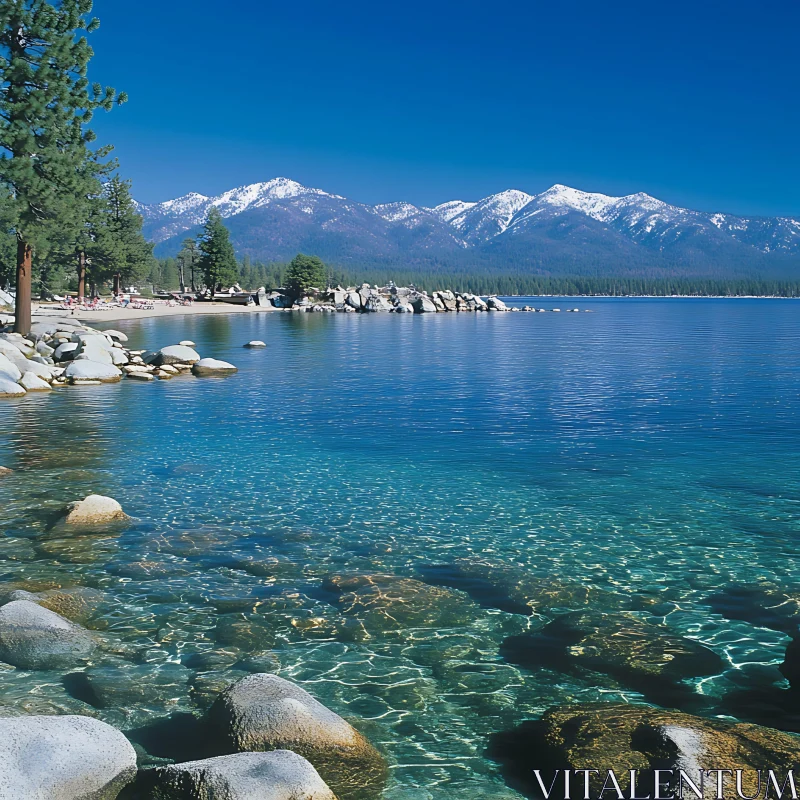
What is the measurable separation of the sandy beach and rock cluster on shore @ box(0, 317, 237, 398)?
33.6 m

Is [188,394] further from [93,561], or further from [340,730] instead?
[340,730]

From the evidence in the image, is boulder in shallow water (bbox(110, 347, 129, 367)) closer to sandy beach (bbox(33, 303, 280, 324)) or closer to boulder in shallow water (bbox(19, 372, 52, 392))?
boulder in shallow water (bbox(19, 372, 52, 392))

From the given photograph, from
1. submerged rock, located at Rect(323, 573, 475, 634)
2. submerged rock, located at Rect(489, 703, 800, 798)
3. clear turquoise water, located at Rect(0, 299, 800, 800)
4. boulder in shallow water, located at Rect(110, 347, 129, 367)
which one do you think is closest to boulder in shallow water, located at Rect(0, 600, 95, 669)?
clear turquoise water, located at Rect(0, 299, 800, 800)

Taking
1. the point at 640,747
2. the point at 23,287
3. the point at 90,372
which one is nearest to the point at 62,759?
the point at 640,747

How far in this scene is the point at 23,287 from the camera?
4772 centimetres

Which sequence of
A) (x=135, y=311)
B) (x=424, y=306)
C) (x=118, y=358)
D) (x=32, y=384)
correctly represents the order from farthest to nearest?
1. (x=424, y=306)
2. (x=135, y=311)
3. (x=118, y=358)
4. (x=32, y=384)

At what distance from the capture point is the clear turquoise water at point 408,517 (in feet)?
29.9

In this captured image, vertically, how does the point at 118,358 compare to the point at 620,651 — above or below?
above

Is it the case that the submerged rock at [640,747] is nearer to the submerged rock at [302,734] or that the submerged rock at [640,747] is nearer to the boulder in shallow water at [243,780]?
the submerged rock at [302,734]

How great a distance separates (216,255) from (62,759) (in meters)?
153

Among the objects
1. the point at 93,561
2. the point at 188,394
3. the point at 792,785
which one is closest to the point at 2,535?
the point at 93,561

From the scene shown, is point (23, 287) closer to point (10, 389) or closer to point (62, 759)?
point (10, 389)

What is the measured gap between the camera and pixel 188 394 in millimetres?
35594

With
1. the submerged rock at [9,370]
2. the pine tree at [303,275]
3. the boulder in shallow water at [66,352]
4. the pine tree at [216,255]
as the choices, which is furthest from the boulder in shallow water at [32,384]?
the pine tree at [303,275]
